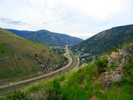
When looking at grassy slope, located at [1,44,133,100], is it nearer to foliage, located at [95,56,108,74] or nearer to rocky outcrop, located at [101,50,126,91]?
foliage, located at [95,56,108,74]

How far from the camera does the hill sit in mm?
115438

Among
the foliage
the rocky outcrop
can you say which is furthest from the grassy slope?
the rocky outcrop

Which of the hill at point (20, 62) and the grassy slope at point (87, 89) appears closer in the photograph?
the grassy slope at point (87, 89)

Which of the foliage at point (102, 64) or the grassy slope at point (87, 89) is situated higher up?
the foliage at point (102, 64)

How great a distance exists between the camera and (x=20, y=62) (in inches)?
5157

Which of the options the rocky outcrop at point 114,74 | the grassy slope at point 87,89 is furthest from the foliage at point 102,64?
the rocky outcrop at point 114,74

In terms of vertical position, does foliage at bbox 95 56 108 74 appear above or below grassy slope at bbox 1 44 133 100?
above

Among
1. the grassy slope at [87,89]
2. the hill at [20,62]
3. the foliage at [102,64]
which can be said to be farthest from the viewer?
the hill at [20,62]

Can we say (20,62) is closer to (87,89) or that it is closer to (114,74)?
(87,89)

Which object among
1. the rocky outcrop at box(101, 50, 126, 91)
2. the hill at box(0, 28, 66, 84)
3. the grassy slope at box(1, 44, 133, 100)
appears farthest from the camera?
the hill at box(0, 28, 66, 84)

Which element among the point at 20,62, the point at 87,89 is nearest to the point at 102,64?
the point at 87,89

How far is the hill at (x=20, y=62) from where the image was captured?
115 meters

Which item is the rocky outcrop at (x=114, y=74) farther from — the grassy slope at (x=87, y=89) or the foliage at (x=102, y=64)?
the foliage at (x=102, y=64)

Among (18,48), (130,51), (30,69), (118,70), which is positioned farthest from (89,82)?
(18,48)
